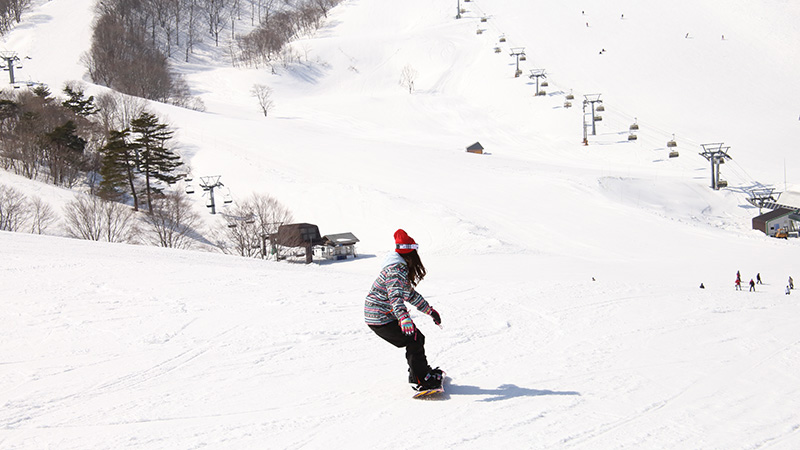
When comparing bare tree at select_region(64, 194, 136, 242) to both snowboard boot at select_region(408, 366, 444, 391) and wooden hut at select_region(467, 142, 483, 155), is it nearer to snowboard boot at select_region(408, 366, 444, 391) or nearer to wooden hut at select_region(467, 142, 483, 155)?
wooden hut at select_region(467, 142, 483, 155)

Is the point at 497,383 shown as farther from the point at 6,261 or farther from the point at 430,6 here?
the point at 430,6

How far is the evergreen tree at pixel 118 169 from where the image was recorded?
3734cm

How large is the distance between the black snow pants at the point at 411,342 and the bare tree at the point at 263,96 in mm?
65184

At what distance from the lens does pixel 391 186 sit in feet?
127

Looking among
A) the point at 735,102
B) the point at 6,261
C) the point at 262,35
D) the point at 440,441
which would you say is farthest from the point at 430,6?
the point at 440,441

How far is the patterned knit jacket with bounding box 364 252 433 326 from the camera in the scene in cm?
510

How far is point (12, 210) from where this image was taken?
29.5m

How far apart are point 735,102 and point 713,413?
6389cm

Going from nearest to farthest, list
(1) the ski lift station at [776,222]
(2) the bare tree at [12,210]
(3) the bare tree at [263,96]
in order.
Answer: (2) the bare tree at [12,210] < (1) the ski lift station at [776,222] < (3) the bare tree at [263,96]

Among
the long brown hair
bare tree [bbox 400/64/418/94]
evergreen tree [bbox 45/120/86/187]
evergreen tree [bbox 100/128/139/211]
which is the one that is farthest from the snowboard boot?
bare tree [bbox 400/64/418/94]

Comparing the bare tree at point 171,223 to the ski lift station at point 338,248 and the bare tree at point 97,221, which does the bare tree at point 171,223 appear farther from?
the ski lift station at point 338,248

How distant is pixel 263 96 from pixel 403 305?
72.1 meters

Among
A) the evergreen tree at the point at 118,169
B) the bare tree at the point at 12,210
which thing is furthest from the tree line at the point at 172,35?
the bare tree at the point at 12,210

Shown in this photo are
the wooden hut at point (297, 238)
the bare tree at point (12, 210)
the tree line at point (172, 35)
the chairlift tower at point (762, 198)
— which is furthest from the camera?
the tree line at point (172, 35)
